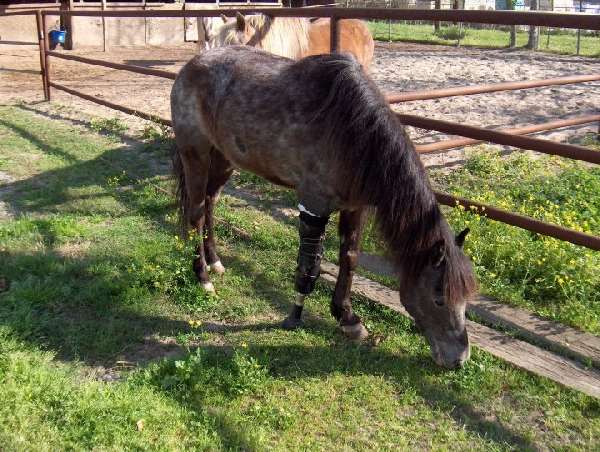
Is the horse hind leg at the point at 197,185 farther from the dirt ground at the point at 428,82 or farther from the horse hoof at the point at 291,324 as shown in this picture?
the dirt ground at the point at 428,82

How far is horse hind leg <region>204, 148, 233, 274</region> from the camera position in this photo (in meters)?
4.44

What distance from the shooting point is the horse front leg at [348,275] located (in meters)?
3.57

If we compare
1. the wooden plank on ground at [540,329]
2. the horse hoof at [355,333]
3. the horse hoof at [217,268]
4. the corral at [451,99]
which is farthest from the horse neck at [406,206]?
the horse hoof at [217,268]

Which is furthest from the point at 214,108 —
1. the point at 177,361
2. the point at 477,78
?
the point at 477,78

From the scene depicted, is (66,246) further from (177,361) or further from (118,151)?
(118,151)

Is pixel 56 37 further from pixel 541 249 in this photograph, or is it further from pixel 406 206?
pixel 406 206

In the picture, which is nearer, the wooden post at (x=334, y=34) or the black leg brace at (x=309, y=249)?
the black leg brace at (x=309, y=249)

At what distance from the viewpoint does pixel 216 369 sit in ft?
10.4

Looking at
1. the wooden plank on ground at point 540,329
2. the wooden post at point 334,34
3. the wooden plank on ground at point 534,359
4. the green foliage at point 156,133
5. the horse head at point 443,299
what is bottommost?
the wooden plank on ground at point 534,359

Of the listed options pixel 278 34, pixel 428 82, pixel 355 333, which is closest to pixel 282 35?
pixel 278 34

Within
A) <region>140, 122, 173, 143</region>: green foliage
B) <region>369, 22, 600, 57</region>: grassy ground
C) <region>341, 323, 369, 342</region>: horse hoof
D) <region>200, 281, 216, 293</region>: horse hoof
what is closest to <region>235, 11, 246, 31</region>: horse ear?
<region>140, 122, 173, 143</region>: green foliage

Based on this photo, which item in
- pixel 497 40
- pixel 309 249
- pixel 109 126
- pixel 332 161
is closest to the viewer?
pixel 332 161

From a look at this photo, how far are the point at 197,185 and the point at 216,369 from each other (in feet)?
5.08

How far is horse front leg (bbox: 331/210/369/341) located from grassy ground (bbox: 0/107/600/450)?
0.10 m
